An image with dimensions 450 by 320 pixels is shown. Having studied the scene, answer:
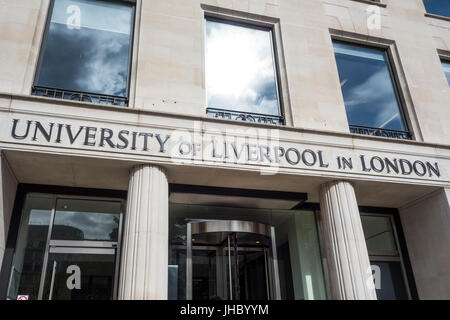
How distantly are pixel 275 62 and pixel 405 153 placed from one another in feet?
14.2

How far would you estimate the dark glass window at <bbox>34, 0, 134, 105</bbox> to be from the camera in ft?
29.5

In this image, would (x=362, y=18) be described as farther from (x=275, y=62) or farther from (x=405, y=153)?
(x=405, y=153)

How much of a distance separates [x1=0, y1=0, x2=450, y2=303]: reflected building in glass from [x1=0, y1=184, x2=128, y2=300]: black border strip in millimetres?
33

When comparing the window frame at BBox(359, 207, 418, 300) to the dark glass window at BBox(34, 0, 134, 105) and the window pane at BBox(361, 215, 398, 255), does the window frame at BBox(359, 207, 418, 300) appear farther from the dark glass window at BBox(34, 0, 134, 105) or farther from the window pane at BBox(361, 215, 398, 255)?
the dark glass window at BBox(34, 0, 134, 105)

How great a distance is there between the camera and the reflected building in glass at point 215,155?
822cm

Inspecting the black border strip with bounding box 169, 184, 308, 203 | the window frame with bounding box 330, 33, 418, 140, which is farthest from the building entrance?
the window frame with bounding box 330, 33, 418, 140

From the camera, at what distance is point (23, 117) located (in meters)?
7.87

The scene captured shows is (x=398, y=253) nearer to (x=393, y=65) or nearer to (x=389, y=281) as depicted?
(x=389, y=281)

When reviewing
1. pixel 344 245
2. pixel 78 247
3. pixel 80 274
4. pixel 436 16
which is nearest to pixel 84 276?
pixel 80 274

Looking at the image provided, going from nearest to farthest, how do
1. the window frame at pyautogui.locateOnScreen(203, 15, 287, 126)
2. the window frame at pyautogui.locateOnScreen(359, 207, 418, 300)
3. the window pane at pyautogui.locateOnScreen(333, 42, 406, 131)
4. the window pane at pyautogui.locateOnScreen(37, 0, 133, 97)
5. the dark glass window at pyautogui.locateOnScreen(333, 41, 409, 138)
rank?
the window pane at pyautogui.locateOnScreen(37, 0, 133, 97)
the window frame at pyautogui.locateOnScreen(203, 15, 287, 126)
the window frame at pyautogui.locateOnScreen(359, 207, 418, 300)
the dark glass window at pyautogui.locateOnScreen(333, 41, 409, 138)
the window pane at pyautogui.locateOnScreen(333, 42, 406, 131)

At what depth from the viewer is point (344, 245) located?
8969mm

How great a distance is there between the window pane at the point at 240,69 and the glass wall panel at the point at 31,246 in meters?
4.77

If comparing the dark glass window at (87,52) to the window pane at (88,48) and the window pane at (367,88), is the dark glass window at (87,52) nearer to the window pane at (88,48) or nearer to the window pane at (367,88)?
the window pane at (88,48)
